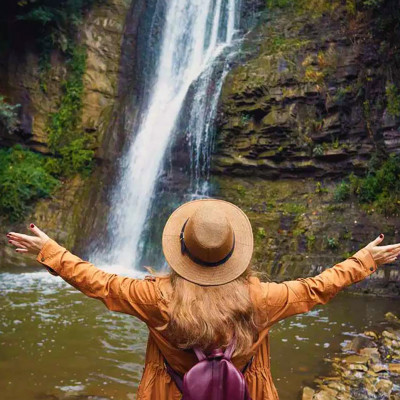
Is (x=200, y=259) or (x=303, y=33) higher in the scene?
(x=303, y=33)

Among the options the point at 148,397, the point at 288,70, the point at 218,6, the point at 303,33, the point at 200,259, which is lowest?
the point at 148,397

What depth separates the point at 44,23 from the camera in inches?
523

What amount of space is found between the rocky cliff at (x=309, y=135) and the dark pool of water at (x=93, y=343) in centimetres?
175

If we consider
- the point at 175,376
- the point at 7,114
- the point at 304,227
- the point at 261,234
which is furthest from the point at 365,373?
the point at 7,114

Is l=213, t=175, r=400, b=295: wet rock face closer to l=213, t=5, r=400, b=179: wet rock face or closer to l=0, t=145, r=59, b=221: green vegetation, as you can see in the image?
l=213, t=5, r=400, b=179: wet rock face

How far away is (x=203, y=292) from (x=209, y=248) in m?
0.18

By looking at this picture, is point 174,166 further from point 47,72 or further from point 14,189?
point 47,72

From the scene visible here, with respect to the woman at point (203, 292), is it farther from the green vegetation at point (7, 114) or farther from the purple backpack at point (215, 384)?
the green vegetation at point (7, 114)

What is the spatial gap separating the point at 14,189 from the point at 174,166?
173 inches

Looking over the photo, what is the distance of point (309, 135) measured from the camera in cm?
1052

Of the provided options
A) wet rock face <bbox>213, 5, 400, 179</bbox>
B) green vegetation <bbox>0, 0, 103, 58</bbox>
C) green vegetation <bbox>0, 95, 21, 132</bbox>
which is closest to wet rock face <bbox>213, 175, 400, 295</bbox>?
wet rock face <bbox>213, 5, 400, 179</bbox>

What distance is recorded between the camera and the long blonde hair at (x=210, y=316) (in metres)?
1.71

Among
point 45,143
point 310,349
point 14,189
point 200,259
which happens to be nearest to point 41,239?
point 200,259

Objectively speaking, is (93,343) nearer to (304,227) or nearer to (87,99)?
(304,227)
